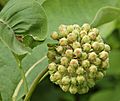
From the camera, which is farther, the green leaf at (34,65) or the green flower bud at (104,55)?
the green leaf at (34,65)

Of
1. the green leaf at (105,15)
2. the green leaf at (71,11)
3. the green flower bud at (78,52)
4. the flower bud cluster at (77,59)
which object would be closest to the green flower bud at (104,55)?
the flower bud cluster at (77,59)

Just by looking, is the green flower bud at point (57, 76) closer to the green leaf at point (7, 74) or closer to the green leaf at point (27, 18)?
the green leaf at point (27, 18)

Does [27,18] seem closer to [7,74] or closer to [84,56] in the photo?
[84,56]

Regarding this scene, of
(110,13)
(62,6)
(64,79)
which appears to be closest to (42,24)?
(64,79)

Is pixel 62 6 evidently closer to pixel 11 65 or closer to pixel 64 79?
pixel 11 65

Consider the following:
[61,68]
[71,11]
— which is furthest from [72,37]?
[71,11]
